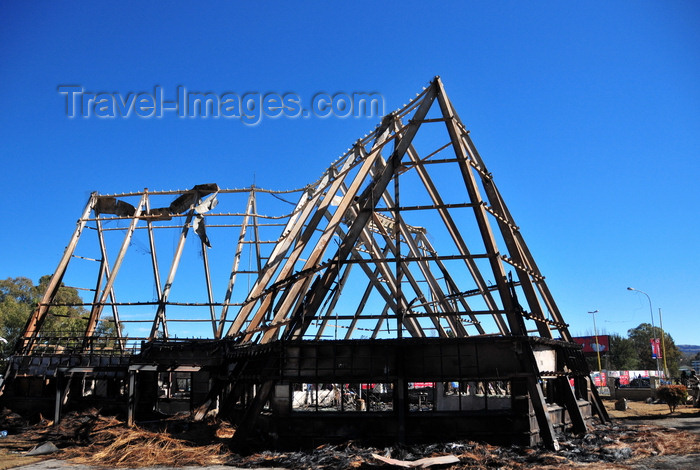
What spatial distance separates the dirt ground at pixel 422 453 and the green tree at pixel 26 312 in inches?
1548

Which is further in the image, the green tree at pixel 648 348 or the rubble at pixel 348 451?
the green tree at pixel 648 348

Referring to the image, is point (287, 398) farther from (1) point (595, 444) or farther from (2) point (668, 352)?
(2) point (668, 352)

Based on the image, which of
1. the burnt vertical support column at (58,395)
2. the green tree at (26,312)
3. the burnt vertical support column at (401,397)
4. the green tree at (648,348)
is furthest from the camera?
the green tree at (648,348)

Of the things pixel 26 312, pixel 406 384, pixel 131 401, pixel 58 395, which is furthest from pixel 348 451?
pixel 26 312

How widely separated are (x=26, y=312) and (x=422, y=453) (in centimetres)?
6594

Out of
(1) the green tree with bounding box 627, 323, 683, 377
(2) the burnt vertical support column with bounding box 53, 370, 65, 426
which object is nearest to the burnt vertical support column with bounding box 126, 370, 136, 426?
(2) the burnt vertical support column with bounding box 53, 370, 65, 426

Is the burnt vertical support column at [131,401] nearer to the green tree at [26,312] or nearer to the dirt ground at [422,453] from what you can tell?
the dirt ground at [422,453]

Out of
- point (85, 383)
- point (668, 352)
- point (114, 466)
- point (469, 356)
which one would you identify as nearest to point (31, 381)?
point (85, 383)

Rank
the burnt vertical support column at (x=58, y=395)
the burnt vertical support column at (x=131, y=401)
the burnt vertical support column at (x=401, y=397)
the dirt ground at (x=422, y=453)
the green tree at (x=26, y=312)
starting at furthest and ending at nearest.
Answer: the green tree at (x=26, y=312)
the burnt vertical support column at (x=58, y=395)
the burnt vertical support column at (x=131, y=401)
the burnt vertical support column at (x=401, y=397)
the dirt ground at (x=422, y=453)

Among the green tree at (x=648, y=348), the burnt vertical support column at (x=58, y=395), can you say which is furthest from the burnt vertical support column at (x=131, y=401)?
the green tree at (x=648, y=348)

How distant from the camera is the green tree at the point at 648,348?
9062 cm

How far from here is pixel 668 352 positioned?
89.3m

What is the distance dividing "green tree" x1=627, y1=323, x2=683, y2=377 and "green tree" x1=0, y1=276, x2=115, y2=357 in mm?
74182

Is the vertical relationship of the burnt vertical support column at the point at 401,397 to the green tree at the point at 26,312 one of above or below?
below
